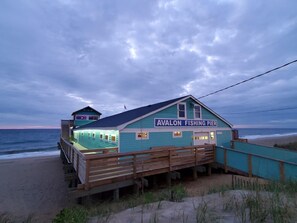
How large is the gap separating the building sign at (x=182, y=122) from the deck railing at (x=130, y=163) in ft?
9.71

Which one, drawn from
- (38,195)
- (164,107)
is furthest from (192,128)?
(38,195)

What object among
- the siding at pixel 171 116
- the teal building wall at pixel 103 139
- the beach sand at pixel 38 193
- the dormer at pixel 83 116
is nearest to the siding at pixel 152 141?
the teal building wall at pixel 103 139

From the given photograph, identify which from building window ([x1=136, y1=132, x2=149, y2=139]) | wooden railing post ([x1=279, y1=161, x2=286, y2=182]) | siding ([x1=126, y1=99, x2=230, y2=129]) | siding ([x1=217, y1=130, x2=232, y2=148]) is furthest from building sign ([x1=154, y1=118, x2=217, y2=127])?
wooden railing post ([x1=279, y1=161, x2=286, y2=182])

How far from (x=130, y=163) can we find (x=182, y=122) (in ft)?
23.9

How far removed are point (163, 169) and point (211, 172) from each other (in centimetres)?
530

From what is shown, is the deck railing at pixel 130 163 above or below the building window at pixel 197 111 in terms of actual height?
below

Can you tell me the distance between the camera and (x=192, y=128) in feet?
52.4

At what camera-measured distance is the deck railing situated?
8.00 meters

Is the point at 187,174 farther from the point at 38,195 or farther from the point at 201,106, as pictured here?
the point at 38,195

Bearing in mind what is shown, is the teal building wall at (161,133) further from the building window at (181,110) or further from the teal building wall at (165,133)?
the building window at (181,110)

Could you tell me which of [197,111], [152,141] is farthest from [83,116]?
[197,111]

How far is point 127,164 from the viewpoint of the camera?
30.6ft

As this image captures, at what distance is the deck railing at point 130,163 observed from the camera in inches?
315

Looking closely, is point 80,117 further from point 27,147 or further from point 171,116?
point 27,147
